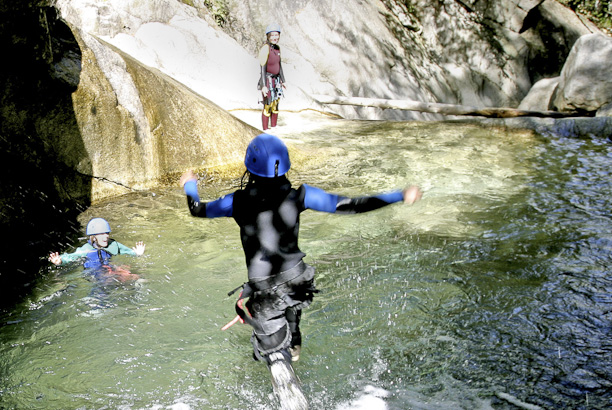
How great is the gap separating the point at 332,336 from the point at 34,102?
17.3 ft

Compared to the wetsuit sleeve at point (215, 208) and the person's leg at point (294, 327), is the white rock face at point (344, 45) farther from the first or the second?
the person's leg at point (294, 327)

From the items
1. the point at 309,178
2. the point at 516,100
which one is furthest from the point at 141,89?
the point at 516,100

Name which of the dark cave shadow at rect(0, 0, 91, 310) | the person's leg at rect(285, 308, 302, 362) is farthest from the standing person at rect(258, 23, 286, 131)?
the person's leg at rect(285, 308, 302, 362)

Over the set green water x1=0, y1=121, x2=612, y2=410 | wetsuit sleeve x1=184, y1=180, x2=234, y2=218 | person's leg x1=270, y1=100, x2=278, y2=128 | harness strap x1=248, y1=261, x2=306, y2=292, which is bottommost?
green water x1=0, y1=121, x2=612, y2=410

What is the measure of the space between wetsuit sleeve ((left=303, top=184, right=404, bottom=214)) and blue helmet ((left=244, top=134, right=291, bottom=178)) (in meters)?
0.22

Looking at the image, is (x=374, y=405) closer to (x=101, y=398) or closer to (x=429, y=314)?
(x=429, y=314)

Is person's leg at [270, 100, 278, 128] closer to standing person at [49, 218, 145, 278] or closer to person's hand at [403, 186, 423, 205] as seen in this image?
standing person at [49, 218, 145, 278]

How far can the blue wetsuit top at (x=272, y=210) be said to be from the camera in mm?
3152

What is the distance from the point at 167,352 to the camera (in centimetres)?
420

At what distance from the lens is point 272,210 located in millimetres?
3146

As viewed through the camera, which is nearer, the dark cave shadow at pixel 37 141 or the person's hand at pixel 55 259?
the person's hand at pixel 55 259

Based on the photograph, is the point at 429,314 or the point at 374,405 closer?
the point at 374,405

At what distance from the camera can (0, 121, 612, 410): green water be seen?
Result: 366 centimetres

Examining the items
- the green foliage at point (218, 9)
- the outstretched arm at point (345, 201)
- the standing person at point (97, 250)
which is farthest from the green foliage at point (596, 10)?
the outstretched arm at point (345, 201)
